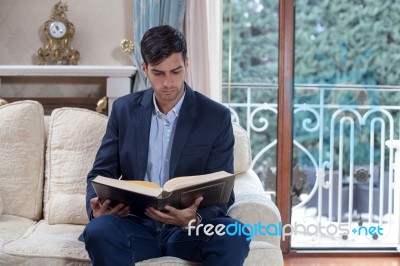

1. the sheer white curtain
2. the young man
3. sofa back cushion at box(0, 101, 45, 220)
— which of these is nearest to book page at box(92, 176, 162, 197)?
the young man

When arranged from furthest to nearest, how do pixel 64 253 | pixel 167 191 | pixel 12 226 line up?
pixel 12 226 < pixel 64 253 < pixel 167 191

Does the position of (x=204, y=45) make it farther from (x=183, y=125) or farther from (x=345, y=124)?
(x=183, y=125)

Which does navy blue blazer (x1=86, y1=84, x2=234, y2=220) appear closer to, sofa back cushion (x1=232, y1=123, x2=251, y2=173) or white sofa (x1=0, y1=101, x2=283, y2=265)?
white sofa (x1=0, y1=101, x2=283, y2=265)

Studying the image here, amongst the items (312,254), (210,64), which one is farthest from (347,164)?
(210,64)

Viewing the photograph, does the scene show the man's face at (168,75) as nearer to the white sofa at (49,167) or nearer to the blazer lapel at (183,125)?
the blazer lapel at (183,125)

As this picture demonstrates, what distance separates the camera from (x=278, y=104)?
3.92m

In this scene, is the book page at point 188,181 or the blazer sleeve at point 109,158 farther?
the blazer sleeve at point 109,158

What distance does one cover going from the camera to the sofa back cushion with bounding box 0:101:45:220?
8.97 ft

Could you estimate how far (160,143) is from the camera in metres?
2.26

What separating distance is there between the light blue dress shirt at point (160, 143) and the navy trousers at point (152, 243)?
18 cm

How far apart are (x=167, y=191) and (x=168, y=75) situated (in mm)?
474

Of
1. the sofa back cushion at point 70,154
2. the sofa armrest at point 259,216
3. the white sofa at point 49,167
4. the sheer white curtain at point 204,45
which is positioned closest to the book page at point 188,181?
the sofa armrest at point 259,216

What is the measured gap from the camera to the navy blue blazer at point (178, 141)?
86.4 inches

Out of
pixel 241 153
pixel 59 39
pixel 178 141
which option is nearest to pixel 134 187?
pixel 178 141
